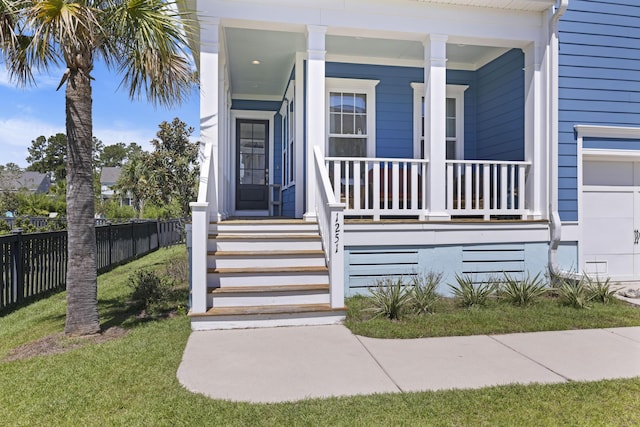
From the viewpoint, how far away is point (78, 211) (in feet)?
13.1

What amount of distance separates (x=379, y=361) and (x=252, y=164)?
6.85 metres

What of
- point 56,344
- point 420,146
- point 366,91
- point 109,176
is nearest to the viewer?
point 56,344

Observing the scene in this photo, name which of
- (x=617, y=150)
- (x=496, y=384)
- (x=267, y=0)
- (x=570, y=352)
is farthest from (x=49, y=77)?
(x=617, y=150)

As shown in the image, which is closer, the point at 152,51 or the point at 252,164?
the point at 152,51

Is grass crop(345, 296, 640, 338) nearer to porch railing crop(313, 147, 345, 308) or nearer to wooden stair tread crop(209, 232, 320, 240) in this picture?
porch railing crop(313, 147, 345, 308)

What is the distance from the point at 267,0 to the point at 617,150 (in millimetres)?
5790

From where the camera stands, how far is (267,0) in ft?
18.0

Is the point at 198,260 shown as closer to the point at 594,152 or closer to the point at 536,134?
the point at 536,134

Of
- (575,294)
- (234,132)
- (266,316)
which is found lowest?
(266,316)

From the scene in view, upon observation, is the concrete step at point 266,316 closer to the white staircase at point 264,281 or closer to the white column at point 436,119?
the white staircase at point 264,281

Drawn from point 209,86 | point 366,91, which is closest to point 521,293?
point 366,91

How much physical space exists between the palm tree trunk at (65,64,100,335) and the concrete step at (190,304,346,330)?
1048mm

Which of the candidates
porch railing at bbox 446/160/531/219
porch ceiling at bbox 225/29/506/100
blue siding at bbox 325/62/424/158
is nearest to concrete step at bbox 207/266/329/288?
porch railing at bbox 446/160/531/219

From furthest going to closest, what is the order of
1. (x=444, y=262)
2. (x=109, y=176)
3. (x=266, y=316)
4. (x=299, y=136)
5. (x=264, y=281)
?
Answer: (x=109, y=176) → (x=299, y=136) → (x=444, y=262) → (x=264, y=281) → (x=266, y=316)
